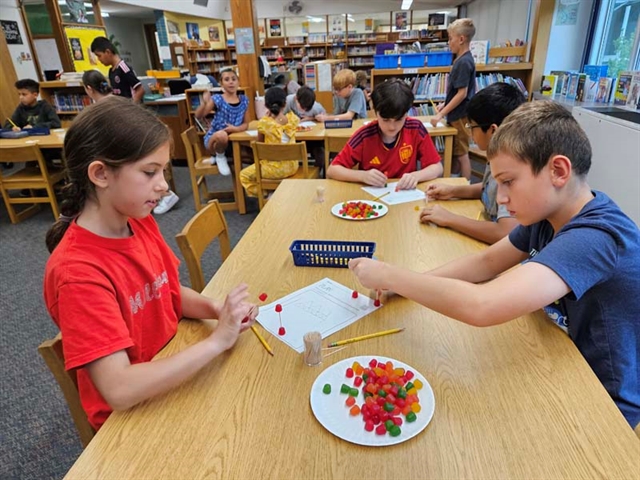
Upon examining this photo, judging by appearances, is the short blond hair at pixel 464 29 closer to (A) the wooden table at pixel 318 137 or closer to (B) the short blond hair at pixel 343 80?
(A) the wooden table at pixel 318 137

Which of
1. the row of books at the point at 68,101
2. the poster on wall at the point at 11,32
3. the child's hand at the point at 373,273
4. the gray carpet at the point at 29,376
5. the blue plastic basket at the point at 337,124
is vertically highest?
the poster on wall at the point at 11,32

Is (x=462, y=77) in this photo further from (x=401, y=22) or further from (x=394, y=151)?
(x=401, y=22)

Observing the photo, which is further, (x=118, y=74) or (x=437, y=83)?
(x=437, y=83)

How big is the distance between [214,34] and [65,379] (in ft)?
39.5

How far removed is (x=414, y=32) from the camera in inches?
411

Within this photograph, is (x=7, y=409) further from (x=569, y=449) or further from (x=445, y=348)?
(x=569, y=449)

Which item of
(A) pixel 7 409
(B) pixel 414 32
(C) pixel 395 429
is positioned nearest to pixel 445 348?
(C) pixel 395 429

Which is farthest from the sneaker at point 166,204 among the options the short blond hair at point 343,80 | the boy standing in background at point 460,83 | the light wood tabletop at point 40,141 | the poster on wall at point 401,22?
the poster on wall at point 401,22

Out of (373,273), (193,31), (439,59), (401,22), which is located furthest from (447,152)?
(193,31)

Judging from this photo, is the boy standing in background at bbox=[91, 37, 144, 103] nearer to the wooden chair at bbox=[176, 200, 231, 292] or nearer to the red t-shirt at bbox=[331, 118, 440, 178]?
the red t-shirt at bbox=[331, 118, 440, 178]

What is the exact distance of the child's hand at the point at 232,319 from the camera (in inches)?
36.7

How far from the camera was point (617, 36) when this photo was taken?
166 inches

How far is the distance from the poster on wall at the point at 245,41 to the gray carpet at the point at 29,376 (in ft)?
8.15

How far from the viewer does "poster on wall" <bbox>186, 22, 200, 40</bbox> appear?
10.7 meters
